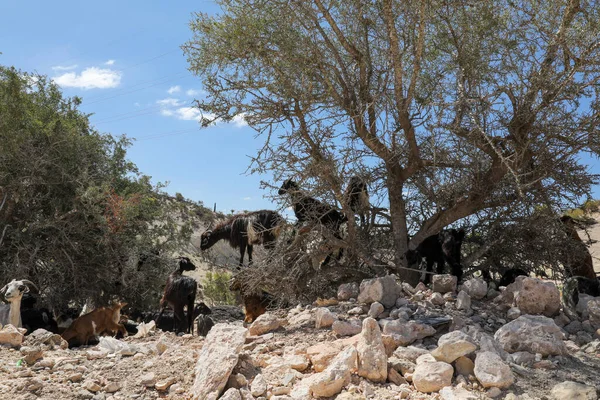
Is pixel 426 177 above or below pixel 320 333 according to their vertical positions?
above

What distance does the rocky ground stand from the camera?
457 centimetres

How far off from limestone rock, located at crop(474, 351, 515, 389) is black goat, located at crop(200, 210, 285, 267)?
16.2 feet

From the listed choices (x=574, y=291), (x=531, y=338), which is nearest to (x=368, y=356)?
(x=531, y=338)

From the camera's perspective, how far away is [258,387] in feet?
15.7

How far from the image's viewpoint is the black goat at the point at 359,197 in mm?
8414

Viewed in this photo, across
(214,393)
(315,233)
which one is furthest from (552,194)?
(214,393)

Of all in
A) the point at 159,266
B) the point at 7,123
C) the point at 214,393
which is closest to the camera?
the point at 214,393

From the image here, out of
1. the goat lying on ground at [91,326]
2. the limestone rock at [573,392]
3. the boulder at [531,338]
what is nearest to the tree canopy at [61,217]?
the goat lying on ground at [91,326]

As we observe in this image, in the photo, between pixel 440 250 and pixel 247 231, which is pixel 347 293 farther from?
pixel 247 231

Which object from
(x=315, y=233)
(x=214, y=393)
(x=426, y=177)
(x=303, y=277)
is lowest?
(x=214, y=393)

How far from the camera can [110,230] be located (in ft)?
40.0

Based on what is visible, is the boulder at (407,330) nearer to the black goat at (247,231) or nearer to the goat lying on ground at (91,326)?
the black goat at (247,231)

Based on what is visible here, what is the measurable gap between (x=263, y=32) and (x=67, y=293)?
746cm

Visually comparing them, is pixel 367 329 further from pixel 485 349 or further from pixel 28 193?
pixel 28 193
